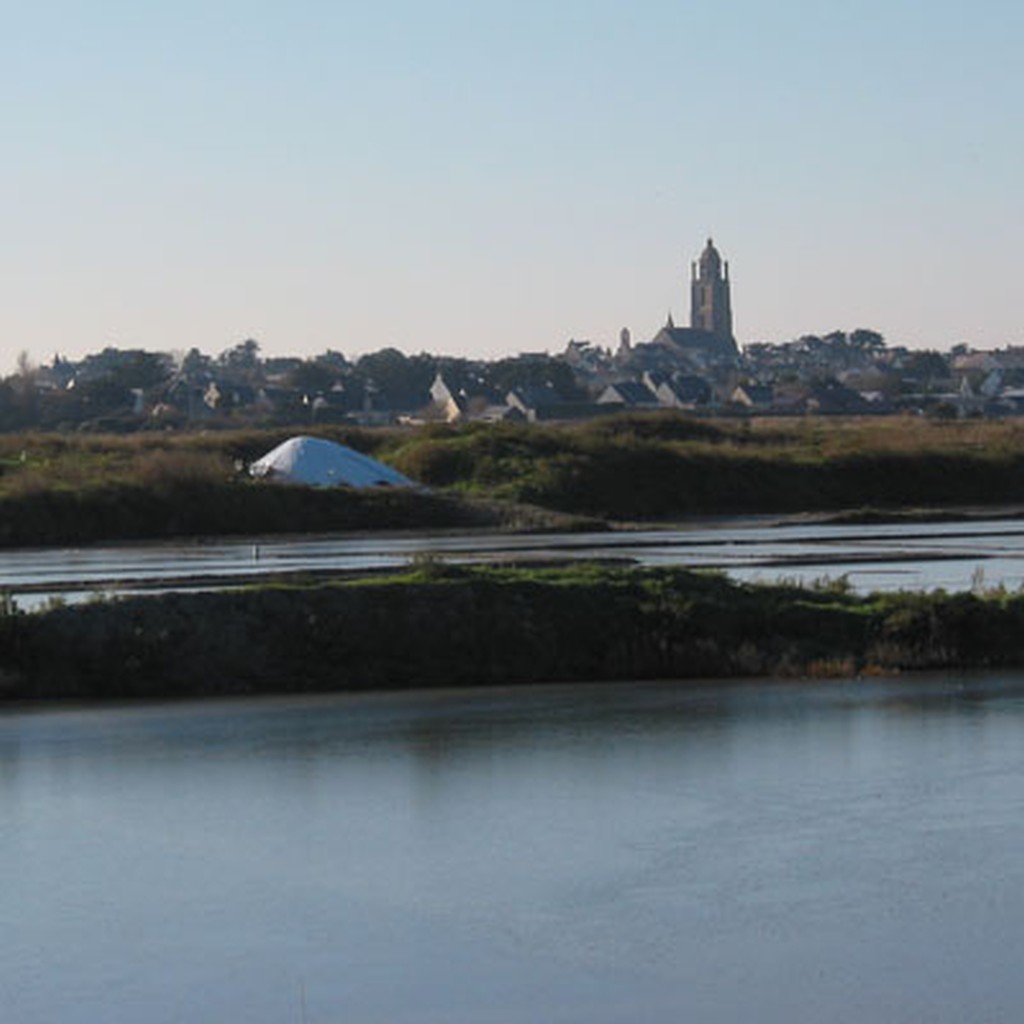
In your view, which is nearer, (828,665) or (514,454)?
(828,665)

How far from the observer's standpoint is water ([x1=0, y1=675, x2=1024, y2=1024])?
11688 millimetres

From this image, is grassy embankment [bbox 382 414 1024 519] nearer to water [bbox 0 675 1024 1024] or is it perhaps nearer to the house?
water [bbox 0 675 1024 1024]

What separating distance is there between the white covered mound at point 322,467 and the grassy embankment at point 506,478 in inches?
44.6

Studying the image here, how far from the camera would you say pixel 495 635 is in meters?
22.6

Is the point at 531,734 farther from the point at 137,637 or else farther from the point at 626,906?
the point at 626,906

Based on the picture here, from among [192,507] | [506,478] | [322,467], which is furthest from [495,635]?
[506,478]

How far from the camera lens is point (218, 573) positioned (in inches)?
1316

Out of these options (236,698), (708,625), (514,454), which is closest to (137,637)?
(236,698)

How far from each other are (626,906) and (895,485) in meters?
49.9

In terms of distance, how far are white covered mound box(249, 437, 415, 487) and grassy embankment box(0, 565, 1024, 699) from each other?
108 feet

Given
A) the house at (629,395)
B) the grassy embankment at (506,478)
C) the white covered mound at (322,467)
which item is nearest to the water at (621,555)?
the grassy embankment at (506,478)

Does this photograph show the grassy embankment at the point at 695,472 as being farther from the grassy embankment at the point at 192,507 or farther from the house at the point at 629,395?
the house at the point at 629,395

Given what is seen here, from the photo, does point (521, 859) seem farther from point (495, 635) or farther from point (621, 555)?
point (621, 555)

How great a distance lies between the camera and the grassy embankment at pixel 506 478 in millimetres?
49625
